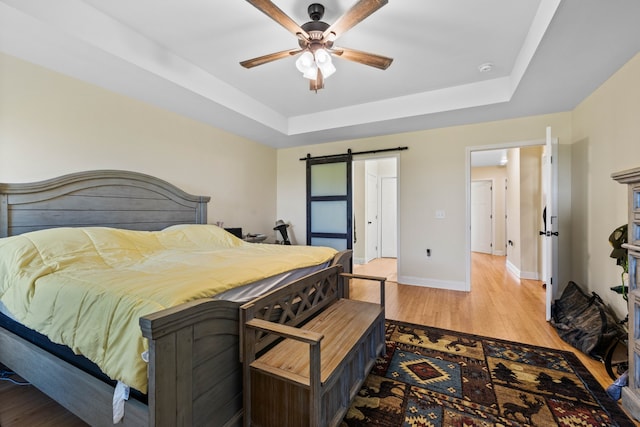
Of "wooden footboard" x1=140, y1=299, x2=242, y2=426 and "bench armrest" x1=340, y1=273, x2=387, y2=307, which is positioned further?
"bench armrest" x1=340, y1=273, x2=387, y2=307

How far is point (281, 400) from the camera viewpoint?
1.24m

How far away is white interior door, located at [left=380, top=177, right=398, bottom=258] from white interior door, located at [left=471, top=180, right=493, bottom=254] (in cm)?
254

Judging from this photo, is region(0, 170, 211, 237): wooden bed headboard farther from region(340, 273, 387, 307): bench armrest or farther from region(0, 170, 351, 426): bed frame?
region(340, 273, 387, 307): bench armrest

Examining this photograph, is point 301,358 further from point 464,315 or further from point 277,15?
point 464,315

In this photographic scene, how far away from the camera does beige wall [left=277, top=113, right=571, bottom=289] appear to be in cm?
370

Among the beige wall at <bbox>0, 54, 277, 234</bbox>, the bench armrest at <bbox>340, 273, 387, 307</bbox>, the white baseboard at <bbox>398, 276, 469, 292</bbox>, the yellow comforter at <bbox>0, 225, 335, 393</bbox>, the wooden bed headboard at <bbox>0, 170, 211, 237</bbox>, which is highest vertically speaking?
the beige wall at <bbox>0, 54, 277, 234</bbox>

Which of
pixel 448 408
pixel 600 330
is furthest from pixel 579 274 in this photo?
pixel 448 408

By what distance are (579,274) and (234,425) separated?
3846 mm

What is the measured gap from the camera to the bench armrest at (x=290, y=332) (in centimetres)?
113

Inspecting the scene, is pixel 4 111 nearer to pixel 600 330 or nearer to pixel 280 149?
pixel 280 149

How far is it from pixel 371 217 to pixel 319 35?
4.65m

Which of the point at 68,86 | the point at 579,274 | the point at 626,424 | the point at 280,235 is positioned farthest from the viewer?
the point at 280,235

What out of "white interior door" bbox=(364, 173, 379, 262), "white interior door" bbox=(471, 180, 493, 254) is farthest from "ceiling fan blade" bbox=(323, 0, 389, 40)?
"white interior door" bbox=(471, 180, 493, 254)

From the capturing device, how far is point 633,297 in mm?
1510
